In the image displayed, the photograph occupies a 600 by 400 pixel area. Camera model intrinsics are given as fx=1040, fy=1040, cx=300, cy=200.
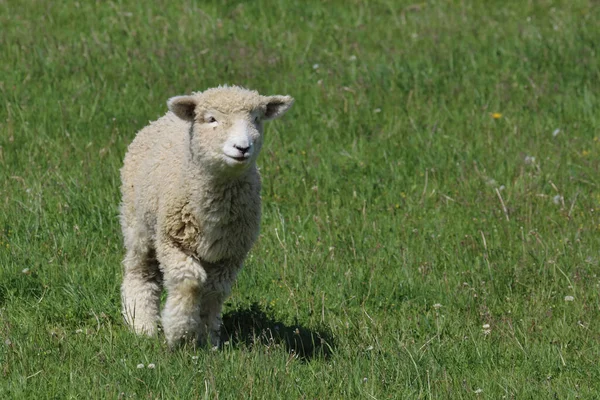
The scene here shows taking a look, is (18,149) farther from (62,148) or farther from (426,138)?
(426,138)

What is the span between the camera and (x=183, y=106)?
6133 mm

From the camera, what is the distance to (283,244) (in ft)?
24.8

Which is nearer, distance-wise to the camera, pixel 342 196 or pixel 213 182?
pixel 213 182

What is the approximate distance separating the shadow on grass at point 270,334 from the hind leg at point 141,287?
1.57ft

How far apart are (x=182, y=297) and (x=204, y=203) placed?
0.56 metres

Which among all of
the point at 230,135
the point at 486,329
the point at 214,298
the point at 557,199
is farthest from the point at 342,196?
the point at 230,135

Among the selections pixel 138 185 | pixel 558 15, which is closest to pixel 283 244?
pixel 138 185

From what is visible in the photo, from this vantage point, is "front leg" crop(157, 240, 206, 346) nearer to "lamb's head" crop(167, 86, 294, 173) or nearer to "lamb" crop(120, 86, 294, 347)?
"lamb" crop(120, 86, 294, 347)

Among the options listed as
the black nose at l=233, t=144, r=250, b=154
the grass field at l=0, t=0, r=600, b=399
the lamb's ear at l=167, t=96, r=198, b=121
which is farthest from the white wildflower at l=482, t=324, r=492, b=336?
the lamb's ear at l=167, t=96, r=198, b=121

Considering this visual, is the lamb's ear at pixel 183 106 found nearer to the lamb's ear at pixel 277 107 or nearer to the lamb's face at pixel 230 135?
the lamb's face at pixel 230 135

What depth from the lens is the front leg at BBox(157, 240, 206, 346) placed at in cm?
603

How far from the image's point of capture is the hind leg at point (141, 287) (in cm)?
664

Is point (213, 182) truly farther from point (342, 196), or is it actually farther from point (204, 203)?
point (342, 196)

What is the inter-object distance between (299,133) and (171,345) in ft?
12.3
